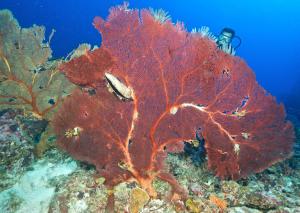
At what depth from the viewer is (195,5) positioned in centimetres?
13025

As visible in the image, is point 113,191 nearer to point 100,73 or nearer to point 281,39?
point 100,73

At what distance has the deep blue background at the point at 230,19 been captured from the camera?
89500 mm

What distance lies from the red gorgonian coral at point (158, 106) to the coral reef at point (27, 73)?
1.59 m

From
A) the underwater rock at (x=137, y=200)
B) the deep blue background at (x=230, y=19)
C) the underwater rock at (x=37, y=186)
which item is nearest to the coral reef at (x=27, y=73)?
the underwater rock at (x=37, y=186)

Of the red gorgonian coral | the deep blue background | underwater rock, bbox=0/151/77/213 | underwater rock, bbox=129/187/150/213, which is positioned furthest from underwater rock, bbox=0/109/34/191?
the deep blue background

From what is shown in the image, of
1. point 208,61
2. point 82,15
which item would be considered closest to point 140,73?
point 208,61

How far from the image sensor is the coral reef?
5176mm

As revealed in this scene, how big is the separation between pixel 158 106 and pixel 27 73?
315 centimetres

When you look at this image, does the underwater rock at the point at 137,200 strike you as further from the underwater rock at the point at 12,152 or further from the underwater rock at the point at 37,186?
the underwater rock at the point at 12,152

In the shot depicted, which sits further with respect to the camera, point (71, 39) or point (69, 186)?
point (71, 39)

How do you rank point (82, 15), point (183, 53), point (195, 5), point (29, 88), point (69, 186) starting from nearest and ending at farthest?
point (183, 53) < point (69, 186) < point (29, 88) < point (82, 15) < point (195, 5)

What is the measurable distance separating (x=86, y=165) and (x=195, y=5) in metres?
138

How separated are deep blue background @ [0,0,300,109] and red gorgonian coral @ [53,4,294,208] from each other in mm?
80317

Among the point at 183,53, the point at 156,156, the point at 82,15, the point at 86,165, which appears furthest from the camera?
the point at 82,15
